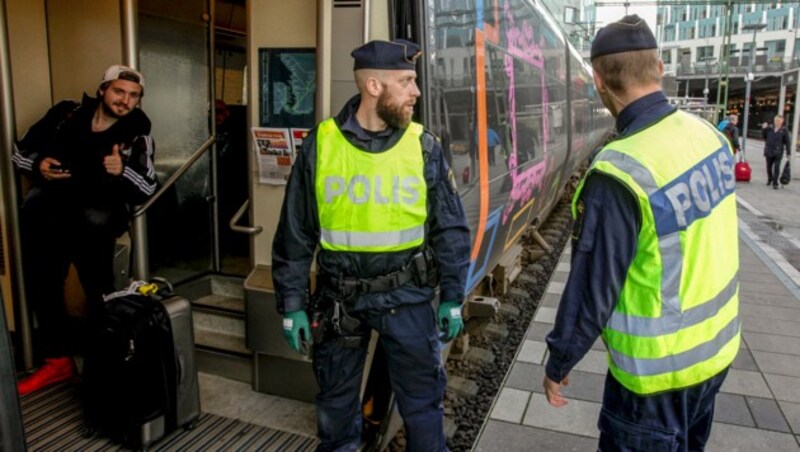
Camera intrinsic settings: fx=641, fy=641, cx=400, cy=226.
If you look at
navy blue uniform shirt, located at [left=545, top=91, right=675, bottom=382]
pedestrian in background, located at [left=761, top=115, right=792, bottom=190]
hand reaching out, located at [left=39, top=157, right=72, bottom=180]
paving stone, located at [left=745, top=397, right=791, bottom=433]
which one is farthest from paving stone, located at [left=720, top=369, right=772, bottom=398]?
pedestrian in background, located at [left=761, top=115, right=792, bottom=190]

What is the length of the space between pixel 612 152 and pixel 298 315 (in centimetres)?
143

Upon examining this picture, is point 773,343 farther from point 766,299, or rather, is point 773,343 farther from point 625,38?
point 625,38

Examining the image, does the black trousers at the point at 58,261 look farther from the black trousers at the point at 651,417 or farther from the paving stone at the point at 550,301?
the paving stone at the point at 550,301

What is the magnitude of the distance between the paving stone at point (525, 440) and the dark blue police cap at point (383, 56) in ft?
6.94

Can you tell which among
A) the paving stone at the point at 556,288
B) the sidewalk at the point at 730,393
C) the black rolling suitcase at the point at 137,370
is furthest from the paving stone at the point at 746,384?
the black rolling suitcase at the point at 137,370

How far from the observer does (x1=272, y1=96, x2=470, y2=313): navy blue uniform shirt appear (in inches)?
104

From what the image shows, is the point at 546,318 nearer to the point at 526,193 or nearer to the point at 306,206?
the point at 526,193

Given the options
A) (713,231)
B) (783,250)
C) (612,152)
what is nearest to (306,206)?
(612,152)

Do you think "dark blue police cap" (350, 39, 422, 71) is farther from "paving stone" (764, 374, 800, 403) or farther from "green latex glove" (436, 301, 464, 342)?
"paving stone" (764, 374, 800, 403)

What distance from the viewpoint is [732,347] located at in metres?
2.14

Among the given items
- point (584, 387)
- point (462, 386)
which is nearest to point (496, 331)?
point (462, 386)

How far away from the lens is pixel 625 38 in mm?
2012

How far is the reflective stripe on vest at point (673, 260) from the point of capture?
189cm

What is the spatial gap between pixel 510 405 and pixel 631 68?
2.57 metres
